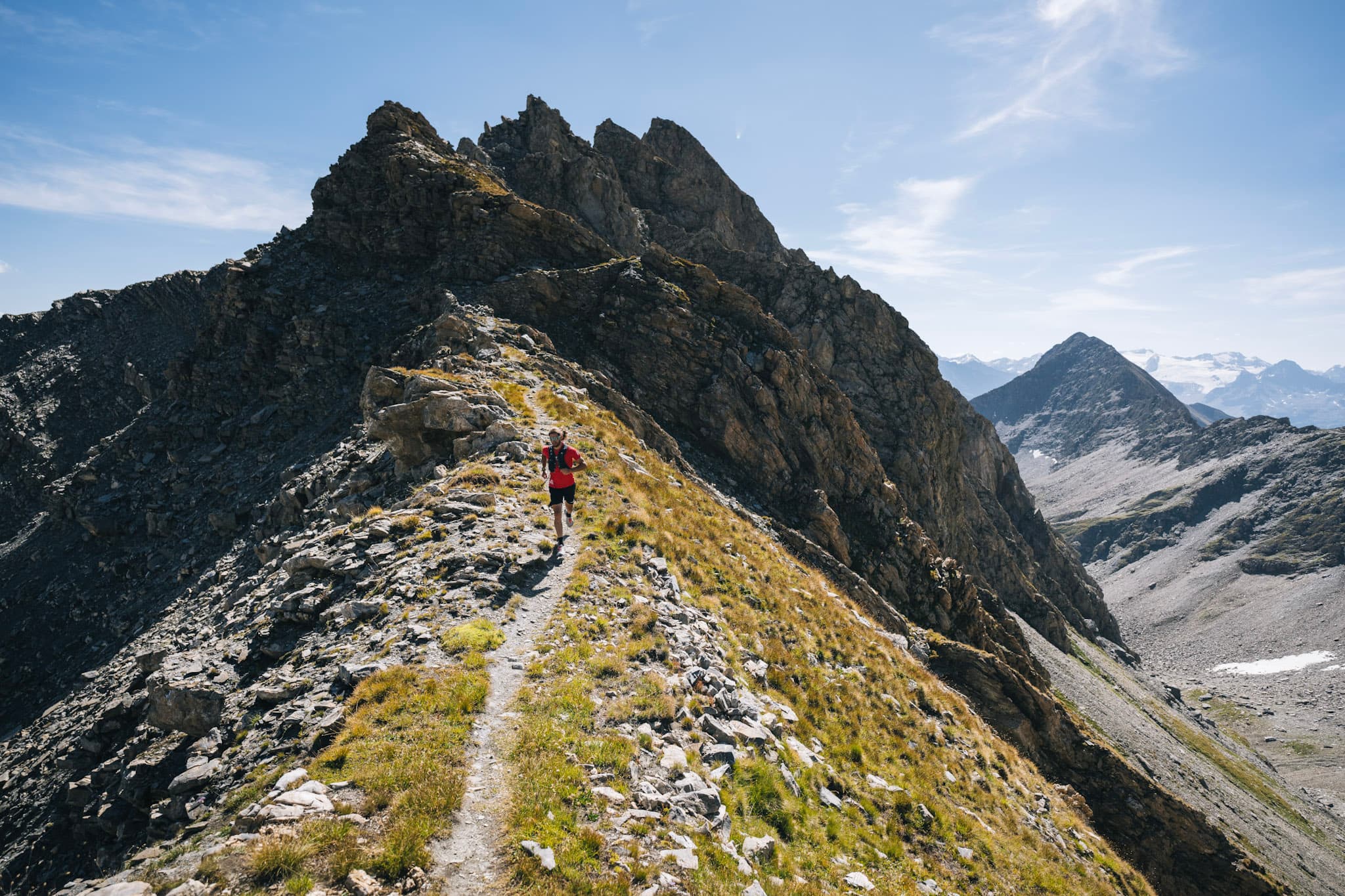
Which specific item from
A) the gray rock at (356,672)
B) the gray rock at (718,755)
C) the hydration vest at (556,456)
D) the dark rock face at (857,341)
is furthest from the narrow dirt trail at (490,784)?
the dark rock face at (857,341)

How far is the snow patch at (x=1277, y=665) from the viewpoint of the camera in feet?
467

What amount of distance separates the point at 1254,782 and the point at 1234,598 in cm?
15238

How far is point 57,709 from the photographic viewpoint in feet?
84.0

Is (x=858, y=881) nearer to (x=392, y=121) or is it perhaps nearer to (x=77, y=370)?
(x=392, y=121)

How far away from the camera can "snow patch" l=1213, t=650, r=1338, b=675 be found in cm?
14238

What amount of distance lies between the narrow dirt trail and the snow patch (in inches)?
8146

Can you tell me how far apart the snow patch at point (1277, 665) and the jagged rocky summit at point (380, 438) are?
137 meters

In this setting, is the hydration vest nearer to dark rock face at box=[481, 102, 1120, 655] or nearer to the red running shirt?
the red running shirt

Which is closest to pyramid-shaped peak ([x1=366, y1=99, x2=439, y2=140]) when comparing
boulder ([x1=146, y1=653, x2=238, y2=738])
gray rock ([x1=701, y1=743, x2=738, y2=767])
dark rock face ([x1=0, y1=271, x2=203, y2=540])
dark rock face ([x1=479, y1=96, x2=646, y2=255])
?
dark rock face ([x1=479, y1=96, x2=646, y2=255])

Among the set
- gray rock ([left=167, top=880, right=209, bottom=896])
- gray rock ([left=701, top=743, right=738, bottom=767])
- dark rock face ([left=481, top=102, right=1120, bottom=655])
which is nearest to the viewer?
gray rock ([left=167, top=880, right=209, bottom=896])

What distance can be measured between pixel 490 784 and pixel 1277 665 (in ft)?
711

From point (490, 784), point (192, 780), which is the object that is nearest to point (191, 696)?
point (192, 780)

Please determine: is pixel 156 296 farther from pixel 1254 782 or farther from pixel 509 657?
pixel 1254 782

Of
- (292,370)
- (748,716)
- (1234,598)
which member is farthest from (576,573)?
(1234,598)
